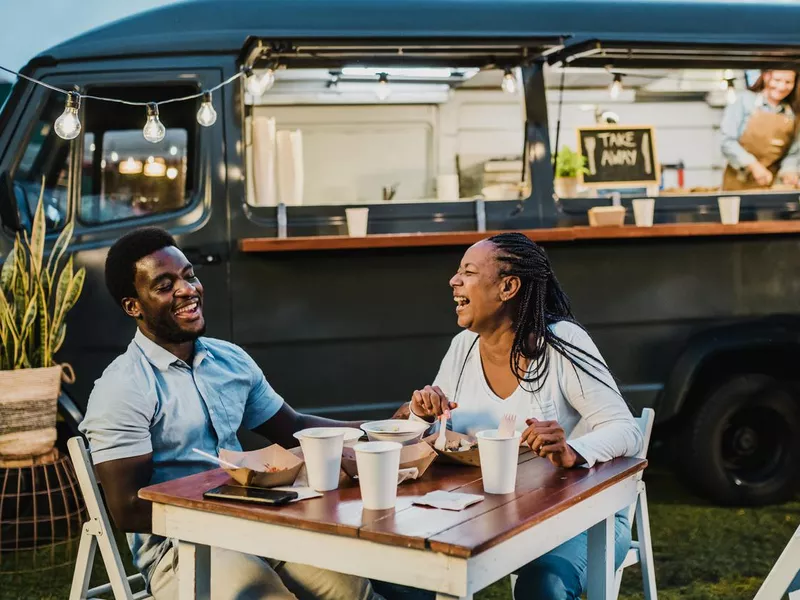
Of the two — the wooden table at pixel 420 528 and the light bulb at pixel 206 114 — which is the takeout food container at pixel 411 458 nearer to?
the wooden table at pixel 420 528

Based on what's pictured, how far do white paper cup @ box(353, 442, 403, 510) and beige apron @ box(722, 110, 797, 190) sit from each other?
13.0 feet

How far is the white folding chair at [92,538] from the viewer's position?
2592 millimetres

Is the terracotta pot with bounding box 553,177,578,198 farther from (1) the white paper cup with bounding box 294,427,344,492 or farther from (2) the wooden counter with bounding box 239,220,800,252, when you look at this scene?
(1) the white paper cup with bounding box 294,427,344,492

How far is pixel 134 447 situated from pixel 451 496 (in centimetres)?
90

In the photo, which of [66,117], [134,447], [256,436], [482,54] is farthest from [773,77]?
[134,447]

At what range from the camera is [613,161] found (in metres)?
5.23

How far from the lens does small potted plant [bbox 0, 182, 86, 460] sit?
4441mm

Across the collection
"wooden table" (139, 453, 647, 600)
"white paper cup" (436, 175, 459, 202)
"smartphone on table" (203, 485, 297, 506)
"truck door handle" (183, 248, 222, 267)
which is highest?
"white paper cup" (436, 175, 459, 202)

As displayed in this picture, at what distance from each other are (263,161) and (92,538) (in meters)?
2.48

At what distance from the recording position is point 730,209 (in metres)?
5.20

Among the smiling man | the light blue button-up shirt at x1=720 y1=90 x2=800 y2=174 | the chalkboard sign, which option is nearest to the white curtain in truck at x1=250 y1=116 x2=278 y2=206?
the chalkboard sign

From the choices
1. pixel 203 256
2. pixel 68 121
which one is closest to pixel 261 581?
pixel 68 121

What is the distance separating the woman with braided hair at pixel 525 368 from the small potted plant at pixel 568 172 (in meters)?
2.02

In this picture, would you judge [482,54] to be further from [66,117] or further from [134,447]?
[134,447]
